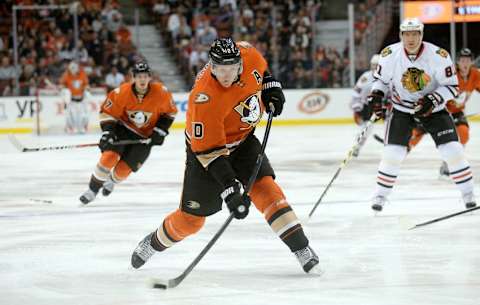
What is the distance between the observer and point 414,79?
584 centimetres

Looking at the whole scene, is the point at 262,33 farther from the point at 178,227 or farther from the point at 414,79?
the point at 178,227

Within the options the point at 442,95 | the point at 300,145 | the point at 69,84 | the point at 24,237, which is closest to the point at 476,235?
the point at 442,95

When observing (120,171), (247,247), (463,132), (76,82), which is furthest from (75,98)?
(247,247)

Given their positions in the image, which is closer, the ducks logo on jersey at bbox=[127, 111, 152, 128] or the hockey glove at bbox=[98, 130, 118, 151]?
the hockey glove at bbox=[98, 130, 118, 151]

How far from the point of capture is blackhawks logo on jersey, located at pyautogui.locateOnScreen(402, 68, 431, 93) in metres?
5.82

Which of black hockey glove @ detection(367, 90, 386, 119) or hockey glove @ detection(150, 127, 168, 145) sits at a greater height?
black hockey glove @ detection(367, 90, 386, 119)

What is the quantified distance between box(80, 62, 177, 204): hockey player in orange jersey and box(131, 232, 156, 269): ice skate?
95.9 inches

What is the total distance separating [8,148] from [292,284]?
8416 mm

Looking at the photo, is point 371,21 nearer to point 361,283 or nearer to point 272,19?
point 272,19

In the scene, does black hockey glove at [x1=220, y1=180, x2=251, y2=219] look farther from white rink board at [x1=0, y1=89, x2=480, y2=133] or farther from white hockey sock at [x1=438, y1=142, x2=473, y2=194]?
white rink board at [x1=0, y1=89, x2=480, y2=133]

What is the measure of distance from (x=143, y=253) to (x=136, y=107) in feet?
8.67

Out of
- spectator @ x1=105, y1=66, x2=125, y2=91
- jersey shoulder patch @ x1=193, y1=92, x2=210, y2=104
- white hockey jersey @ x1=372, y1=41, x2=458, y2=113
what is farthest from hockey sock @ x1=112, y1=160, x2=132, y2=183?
spectator @ x1=105, y1=66, x2=125, y2=91

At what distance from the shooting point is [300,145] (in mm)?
11344

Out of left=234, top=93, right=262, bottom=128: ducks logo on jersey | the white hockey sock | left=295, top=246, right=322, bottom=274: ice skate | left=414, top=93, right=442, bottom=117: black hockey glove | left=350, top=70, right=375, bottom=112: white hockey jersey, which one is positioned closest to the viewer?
left=234, top=93, right=262, bottom=128: ducks logo on jersey
